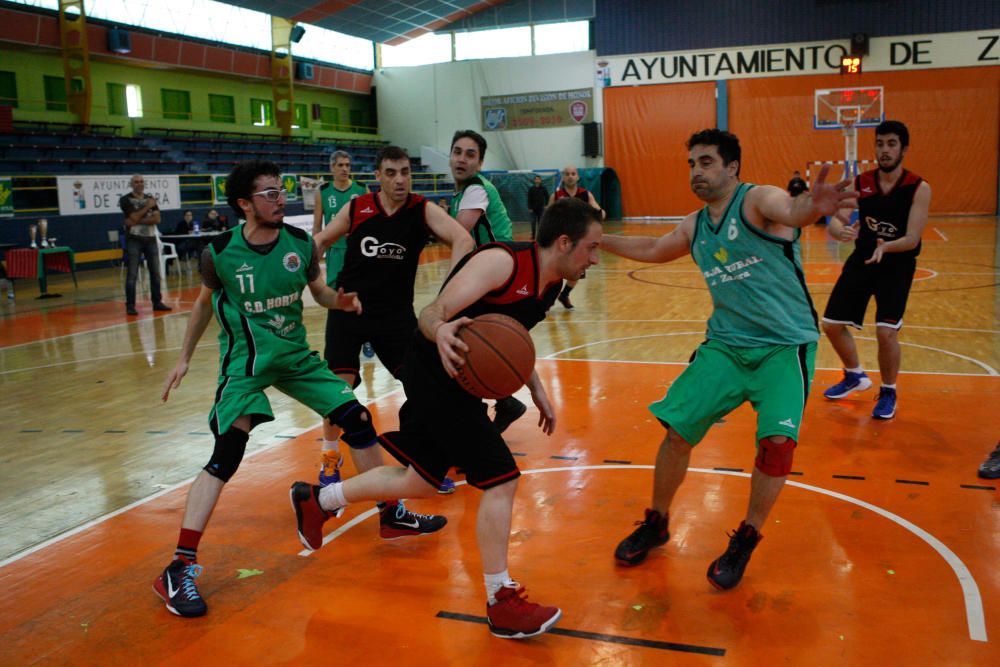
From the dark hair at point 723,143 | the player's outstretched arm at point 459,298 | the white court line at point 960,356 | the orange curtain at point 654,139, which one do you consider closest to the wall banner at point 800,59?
the orange curtain at point 654,139

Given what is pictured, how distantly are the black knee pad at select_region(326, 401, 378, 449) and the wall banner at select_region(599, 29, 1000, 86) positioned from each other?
2866 cm

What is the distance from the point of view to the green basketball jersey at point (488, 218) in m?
5.74

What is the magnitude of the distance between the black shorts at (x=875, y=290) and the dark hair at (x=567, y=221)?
3847 mm

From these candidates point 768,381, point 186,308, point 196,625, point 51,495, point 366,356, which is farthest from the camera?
point 186,308

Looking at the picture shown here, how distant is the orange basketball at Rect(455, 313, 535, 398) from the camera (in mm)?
3123

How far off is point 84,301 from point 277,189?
11.9m

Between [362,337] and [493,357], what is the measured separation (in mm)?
2027

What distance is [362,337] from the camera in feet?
16.4

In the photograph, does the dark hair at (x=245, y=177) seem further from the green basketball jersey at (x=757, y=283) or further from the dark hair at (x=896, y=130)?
the dark hair at (x=896, y=130)

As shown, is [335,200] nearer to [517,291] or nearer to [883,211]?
[883,211]

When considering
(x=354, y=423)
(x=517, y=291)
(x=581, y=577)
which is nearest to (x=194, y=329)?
(x=354, y=423)

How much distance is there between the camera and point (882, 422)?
6184 mm

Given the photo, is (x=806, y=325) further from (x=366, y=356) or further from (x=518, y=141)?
(x=518, y=141)

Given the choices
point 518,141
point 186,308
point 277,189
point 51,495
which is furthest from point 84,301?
point 518,141
